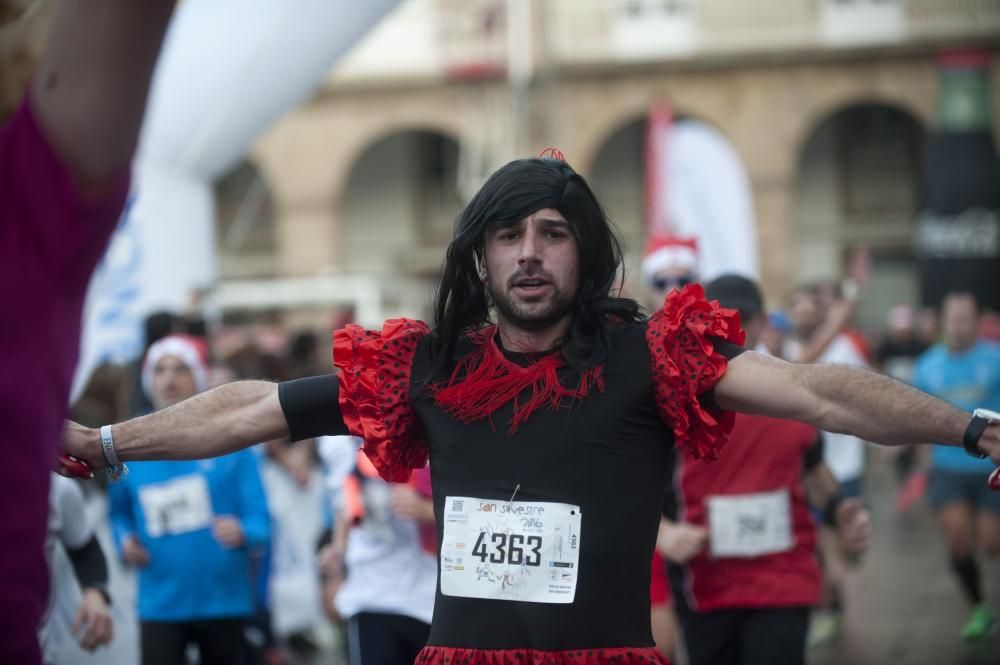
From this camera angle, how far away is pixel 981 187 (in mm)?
18844

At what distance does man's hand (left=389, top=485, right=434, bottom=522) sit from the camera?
18.3ft

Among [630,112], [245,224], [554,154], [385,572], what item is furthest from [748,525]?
[245,224]

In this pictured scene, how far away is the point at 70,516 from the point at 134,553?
1.06m

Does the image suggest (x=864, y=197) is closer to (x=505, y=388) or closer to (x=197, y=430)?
(x=505, y=388)

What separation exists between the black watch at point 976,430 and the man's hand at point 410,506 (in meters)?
2.99

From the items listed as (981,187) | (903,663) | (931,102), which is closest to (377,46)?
(931,102)

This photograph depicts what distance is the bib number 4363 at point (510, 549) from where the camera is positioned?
3199 mm

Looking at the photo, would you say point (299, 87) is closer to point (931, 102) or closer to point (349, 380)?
point (349, 380)

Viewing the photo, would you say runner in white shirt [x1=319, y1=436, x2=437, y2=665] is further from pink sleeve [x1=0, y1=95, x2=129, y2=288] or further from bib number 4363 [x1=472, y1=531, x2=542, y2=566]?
pink sleeve [x1=0, y1=95, x2=129, y2=288]

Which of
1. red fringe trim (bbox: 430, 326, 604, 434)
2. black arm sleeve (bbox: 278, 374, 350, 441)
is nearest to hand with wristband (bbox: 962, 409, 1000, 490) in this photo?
red fringe trim (bbox: 430, 326, 604, 434)

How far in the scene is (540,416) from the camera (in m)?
3.25

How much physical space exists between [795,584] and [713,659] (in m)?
0.43

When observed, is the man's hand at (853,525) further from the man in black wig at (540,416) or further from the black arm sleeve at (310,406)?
the black arm sleeve at (310,406)

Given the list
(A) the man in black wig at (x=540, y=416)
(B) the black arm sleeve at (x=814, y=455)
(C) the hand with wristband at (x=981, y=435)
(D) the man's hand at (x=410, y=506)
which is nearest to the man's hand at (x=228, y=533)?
(D) the man's hand at (x=410, y=506)
